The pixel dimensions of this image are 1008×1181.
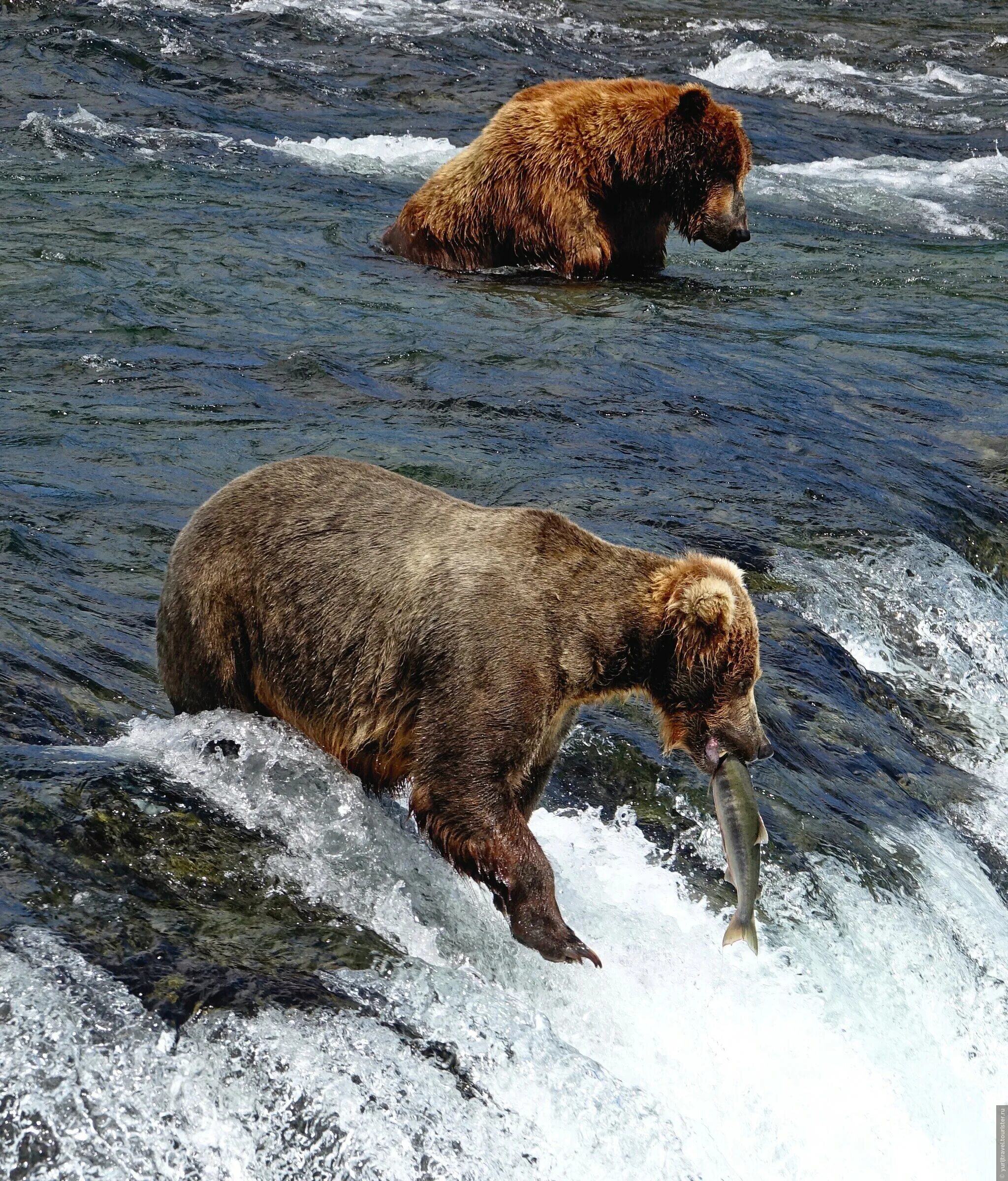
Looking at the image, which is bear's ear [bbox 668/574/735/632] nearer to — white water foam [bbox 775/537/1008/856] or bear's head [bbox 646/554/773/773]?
bear's head [bbox 646/554/773/773]

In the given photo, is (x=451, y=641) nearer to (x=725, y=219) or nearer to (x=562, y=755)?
(x=562, y=755)

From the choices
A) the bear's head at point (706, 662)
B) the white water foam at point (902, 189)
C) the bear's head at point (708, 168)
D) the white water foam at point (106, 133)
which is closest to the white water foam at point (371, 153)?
the white water foam at point (106, 133)

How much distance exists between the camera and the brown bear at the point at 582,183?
11.1m

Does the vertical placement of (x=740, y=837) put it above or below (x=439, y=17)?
below

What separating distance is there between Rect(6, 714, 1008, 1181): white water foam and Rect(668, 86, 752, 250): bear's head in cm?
665

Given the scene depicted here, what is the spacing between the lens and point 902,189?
15477 mm

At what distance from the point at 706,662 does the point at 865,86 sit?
1668cm

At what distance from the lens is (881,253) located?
13.0m

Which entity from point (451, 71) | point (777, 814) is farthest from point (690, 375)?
point (451, 71)

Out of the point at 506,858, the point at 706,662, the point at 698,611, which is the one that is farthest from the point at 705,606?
the point at 506,858

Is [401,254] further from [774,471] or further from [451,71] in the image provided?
[451,71]

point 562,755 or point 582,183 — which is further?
point 582,183

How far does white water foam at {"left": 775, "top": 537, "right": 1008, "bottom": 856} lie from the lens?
6973 mm

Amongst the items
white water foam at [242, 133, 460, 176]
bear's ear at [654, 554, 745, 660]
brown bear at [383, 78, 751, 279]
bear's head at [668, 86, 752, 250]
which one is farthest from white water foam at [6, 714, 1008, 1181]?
white water foam at [242, 133, 460, 176]
